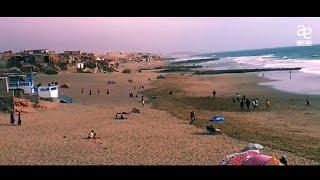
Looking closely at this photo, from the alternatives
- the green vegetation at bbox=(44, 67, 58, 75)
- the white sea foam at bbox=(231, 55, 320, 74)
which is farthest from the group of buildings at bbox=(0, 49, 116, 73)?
the white sea foam at bbox=(231, 55, 320, 74)

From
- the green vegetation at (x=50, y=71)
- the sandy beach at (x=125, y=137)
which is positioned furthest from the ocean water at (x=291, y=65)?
the green vegetation at (x=50, y=71)

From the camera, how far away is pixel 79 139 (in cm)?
1143

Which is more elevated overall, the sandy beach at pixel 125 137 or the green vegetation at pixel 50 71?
the green vegetation at pixel 50 71

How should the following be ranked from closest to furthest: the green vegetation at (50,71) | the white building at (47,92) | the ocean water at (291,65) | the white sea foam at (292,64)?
the white building at (47,92) < the ocean water at (291,65) < the white sea foam at (292,64) < the green vegetation at (50,71)

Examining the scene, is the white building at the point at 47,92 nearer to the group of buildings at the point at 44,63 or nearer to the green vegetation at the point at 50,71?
the group of buildings at the point at 44,63

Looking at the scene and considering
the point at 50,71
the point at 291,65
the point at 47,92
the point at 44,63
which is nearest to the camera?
the point at 47,92

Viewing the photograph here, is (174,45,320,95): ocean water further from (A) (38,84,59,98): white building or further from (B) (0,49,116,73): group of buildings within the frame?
(B) (0,49,116,73): group of buildings

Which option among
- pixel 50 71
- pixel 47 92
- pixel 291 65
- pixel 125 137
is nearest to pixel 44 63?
pixel 50 71

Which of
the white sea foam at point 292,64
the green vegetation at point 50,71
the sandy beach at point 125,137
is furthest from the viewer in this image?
the green vegetation at point 50,71

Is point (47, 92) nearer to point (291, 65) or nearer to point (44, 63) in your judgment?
point (44, 63)

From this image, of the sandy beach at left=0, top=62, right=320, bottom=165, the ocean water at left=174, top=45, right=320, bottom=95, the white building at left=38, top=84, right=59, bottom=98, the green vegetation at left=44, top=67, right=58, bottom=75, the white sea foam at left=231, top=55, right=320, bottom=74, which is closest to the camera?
the sandy beach at left=0, top=62, right=320, bottom=165
